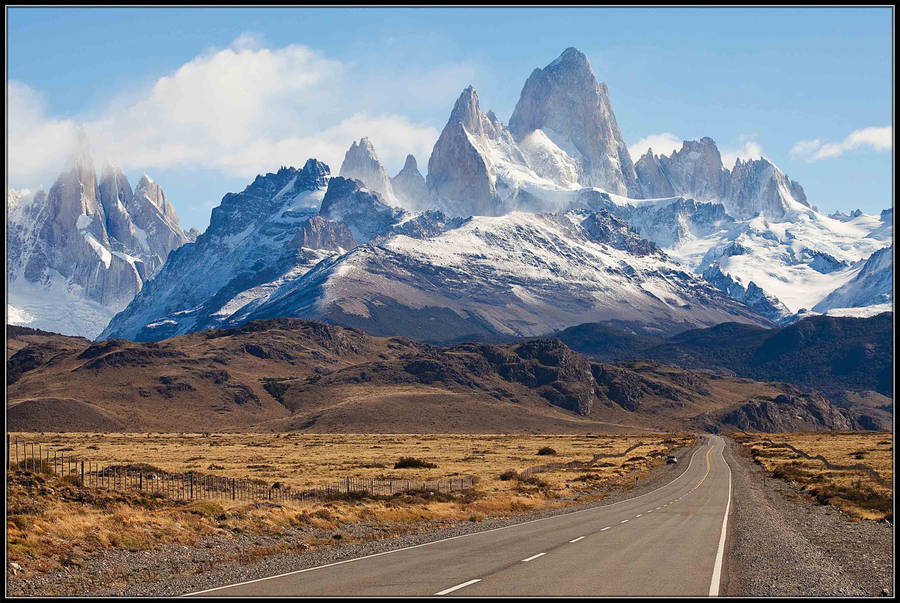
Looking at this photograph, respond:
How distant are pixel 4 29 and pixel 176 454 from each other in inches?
4117

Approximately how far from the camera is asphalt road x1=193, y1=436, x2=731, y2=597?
24344 millimetres

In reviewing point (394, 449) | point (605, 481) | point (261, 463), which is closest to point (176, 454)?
point (261, 463)

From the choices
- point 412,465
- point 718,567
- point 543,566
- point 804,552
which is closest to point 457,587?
point 543,566

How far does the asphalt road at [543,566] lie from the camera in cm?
2434

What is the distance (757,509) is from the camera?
53.3 metres

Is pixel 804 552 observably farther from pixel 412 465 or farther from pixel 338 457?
pixel 338 457

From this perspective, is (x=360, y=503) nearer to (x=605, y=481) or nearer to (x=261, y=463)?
(x=605, y=481)

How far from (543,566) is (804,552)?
1115cm

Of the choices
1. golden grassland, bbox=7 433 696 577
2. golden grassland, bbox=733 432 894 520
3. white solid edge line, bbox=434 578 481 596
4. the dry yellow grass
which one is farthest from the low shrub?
white solid edge line, bbox=434 578 481 596

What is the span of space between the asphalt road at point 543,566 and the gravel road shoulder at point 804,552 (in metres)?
1.02

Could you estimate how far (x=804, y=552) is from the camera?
33281 millimetres

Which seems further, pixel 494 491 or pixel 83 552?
pixel 494 491

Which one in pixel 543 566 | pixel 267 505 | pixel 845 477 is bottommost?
pixel 845 477

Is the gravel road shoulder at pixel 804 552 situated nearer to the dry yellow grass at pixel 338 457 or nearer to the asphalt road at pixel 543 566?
the asphalt road at pixel 543 566
